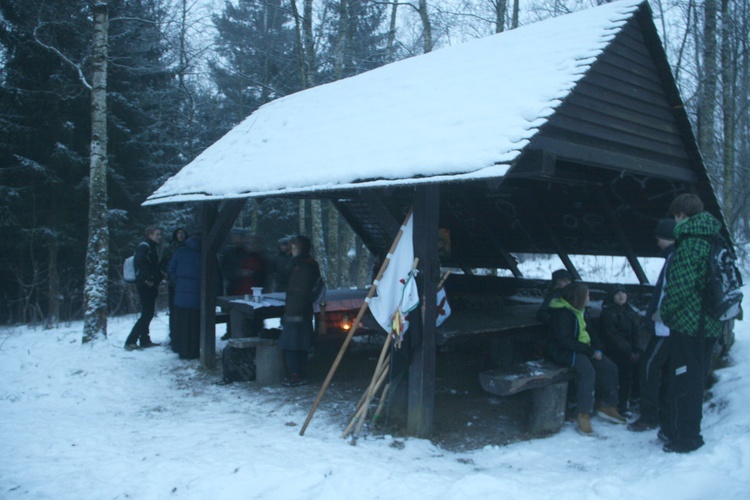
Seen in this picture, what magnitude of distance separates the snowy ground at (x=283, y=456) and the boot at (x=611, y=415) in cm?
12

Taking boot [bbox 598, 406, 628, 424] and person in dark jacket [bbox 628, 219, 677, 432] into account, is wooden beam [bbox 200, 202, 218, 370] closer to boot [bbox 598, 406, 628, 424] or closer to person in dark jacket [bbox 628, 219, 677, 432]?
boot [bbox 598, 406, 628, 424]

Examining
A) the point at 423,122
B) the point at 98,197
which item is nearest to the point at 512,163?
the point at 423,122

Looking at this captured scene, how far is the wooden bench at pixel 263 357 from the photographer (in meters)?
7.54

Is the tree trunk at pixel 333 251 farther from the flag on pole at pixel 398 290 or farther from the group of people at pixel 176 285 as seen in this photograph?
the flag on pole at pixel 398 290

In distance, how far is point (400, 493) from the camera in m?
4.00

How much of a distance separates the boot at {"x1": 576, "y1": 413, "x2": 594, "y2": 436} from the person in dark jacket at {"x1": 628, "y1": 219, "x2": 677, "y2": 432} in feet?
1.31

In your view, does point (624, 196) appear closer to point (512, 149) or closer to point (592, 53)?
point (592, 53)

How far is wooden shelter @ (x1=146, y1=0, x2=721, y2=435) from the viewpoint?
16.8ft

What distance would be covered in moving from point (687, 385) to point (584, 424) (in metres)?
1.35

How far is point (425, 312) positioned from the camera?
17.3 ft

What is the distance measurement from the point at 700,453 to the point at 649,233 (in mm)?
4256

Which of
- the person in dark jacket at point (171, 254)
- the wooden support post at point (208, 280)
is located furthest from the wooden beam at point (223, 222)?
the person in dark jacket at point (171, 254)

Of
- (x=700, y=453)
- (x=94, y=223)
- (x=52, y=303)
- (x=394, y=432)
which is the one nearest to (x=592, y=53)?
(x=700, y=453)

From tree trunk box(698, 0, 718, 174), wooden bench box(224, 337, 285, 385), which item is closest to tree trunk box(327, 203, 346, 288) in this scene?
wooden bench box(224, 337, 285, 385)
